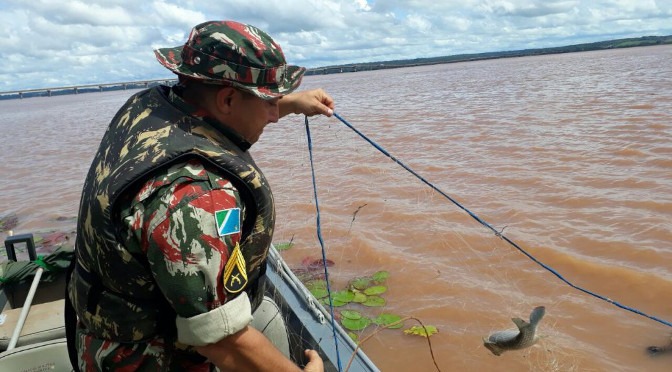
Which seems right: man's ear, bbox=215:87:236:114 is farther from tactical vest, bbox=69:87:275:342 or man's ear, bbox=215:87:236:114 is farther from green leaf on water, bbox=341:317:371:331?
green leaf on water, bbox=341:317:371:331

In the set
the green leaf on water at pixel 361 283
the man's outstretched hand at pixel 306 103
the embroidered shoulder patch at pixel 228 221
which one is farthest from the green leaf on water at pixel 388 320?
the embroidered shoulder patch at pixel 228 221

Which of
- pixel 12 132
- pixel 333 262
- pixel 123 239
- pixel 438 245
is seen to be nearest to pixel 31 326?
pixel 123 239

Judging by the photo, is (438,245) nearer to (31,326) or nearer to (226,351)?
(31,326)

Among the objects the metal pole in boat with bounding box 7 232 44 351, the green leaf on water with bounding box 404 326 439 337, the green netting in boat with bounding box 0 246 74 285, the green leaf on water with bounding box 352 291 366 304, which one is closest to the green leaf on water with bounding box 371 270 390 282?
the green leaf on water with bounding box 352 291 366 304

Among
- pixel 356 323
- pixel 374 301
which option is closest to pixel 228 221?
pixel 356 323

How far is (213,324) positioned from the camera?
5.02 ft

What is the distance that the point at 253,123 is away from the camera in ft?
6.09

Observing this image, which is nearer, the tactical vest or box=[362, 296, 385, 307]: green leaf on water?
the tactical vest

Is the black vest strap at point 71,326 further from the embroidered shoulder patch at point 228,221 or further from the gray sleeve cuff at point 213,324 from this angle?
the embroidered shoulder patch at point 228,221

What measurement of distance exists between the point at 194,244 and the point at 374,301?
3.85 m

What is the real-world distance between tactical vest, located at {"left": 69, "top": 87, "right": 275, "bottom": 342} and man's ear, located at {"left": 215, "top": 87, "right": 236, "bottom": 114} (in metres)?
0.08

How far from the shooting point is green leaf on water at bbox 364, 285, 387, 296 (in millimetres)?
5258

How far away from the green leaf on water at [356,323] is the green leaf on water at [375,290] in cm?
54

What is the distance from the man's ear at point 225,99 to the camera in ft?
5.75
